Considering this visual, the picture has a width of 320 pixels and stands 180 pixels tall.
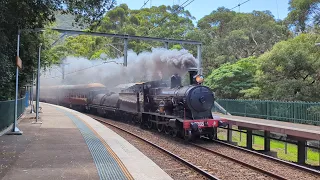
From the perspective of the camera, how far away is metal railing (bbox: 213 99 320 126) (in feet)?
56.1

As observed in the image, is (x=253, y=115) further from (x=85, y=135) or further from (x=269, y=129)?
(x=85, y=135)

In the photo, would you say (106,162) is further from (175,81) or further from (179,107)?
(175,81)

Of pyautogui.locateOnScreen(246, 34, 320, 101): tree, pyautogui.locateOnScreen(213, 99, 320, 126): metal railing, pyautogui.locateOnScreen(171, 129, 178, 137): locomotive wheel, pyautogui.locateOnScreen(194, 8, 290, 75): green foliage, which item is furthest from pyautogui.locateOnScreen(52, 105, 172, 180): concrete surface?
pyautogui.locateOnScreen(194, 8, 290, 75): green foliage

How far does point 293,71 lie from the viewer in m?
22.5

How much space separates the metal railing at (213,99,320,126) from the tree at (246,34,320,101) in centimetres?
176

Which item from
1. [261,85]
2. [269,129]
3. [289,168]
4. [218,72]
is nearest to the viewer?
[289,168]

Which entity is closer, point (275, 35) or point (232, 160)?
point (232, 160)

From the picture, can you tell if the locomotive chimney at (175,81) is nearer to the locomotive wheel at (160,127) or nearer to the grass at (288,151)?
the locomotive wheel at (160,127)

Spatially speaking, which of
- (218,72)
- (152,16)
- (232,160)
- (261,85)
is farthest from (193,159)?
(152,16)

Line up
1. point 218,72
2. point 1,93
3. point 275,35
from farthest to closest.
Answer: point 275,35 → point 218,72 → point 1,93

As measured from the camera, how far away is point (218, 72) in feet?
101

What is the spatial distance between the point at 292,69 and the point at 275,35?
19.3m

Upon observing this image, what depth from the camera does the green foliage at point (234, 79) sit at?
29284mm

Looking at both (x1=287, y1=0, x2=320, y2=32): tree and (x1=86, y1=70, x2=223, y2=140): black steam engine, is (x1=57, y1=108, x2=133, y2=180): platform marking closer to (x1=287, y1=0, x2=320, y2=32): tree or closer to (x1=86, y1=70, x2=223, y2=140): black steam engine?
(x1=86, y1=70, x2=223, y2=140): black steam engine
